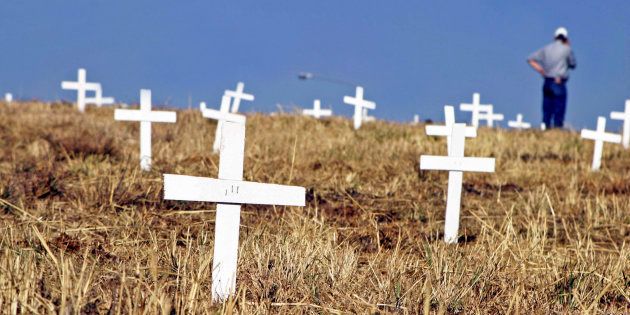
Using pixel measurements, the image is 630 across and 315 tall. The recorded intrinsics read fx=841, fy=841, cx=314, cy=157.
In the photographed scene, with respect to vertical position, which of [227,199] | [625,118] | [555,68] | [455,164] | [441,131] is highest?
[555,68]

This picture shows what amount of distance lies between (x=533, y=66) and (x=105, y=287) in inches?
638

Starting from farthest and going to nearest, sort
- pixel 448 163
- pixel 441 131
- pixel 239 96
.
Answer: pixel 239 96, pixel 441 131, pixel 448 163

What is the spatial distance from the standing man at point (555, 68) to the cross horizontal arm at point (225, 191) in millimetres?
15496

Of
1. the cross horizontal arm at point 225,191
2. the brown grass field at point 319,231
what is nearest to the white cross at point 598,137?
the brown grass field at point 319,231

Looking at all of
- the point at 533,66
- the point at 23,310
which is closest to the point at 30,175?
the point at 23,310

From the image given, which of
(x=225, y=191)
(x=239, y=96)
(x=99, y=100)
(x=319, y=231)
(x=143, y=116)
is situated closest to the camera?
(x=225, y=191)

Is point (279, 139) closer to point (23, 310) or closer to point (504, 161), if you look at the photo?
point (504, 161)

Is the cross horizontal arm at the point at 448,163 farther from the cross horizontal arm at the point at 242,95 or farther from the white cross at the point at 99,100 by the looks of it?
the white cross at the point at 99,100

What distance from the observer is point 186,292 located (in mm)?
3650

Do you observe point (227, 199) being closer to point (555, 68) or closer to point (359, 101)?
point (359, 101)

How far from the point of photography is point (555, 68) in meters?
18.3

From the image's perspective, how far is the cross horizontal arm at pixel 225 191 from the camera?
3518 millimetres

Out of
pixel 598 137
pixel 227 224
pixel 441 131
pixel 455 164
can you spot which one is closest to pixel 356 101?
pixel 598 137

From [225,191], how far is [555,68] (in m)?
15.8
